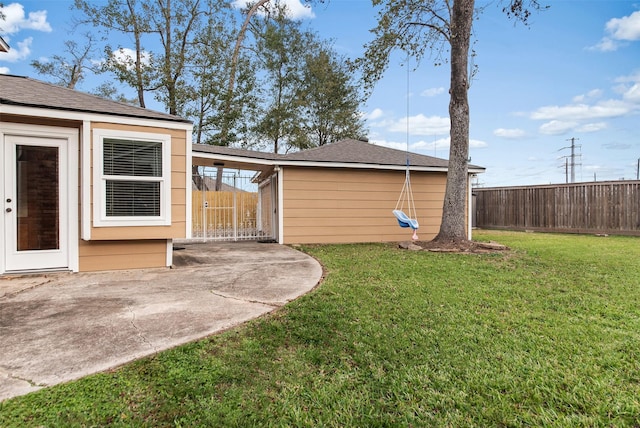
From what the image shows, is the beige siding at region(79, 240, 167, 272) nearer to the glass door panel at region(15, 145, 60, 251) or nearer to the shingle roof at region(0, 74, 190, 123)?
the glass door panel at region(15, 145, 60, 251)

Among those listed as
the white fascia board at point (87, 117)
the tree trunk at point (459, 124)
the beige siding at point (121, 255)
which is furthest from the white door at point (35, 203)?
the tree trunk at point (459, 124)

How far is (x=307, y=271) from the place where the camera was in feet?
16.9

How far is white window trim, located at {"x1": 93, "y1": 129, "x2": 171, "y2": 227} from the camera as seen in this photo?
16.1 feet

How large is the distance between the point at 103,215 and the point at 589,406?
5.63 metres

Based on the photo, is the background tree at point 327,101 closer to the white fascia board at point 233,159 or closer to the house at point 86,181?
the white fascia board at point 233,159

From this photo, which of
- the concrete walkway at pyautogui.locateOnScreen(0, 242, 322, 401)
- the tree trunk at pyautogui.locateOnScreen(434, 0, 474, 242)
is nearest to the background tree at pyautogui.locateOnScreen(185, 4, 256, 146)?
the tree trunk at pyautogui.locateOnScreen(434, 0, 474, 242)

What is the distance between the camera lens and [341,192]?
30.4ft

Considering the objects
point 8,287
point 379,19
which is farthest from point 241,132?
point 8,287

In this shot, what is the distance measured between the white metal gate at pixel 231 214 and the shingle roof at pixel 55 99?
15.9 feet

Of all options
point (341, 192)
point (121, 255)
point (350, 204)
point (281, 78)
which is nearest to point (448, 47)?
point (341, 192)

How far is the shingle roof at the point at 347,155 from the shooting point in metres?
8.29

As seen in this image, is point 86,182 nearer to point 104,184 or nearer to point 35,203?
point 104,184

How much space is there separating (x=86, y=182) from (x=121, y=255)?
119 centimetres

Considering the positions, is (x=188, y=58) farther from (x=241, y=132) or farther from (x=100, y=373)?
(x=100, y=373)
